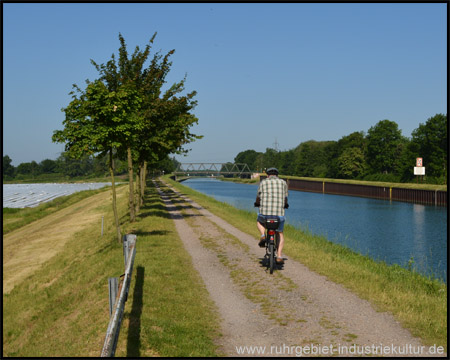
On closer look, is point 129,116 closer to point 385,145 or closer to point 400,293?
point 400,293

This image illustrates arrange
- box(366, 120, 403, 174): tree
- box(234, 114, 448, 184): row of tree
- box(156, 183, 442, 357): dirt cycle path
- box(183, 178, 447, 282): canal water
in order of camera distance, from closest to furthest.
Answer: box(156, 183, 442, 357): dirt cycle path
box(183, 178, 447, 282): canal water
box(234, 114, 448, 184): row of tree
box(366, 120, 403, 174): tree

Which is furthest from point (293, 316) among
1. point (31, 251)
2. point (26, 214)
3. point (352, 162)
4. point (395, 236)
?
point (352, 162)

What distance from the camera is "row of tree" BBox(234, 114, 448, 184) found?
7981cm

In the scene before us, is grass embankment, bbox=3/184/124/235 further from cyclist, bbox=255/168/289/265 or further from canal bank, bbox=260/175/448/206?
cyclist, bbox=255/168/289/265

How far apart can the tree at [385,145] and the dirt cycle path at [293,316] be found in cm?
9620

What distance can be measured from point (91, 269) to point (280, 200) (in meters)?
6.77

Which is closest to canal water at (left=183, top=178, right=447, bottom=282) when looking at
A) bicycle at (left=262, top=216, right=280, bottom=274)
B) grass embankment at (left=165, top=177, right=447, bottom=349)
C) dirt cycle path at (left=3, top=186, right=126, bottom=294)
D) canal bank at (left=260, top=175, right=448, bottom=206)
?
grass embankment at (left=165, top=177, right=447, bottom=349)

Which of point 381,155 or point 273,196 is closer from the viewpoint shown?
point 273,196

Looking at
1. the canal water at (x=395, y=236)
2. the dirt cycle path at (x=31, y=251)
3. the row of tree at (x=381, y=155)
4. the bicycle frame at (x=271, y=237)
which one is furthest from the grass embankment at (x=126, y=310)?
the row of tree at (x=381, y=155)

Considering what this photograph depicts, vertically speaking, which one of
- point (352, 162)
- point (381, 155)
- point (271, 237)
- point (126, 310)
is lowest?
point (126, 310)

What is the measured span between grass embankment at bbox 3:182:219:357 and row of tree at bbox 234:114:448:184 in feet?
228

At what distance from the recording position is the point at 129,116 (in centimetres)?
1573

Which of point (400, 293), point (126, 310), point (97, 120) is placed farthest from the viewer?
point (97, 120)

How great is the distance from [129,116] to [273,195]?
7.35 meters
